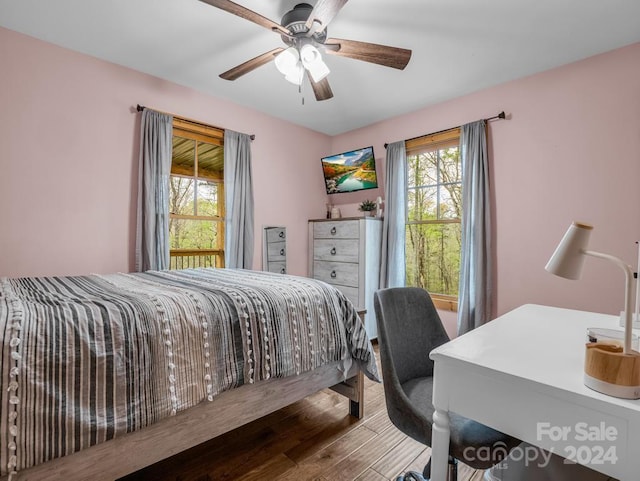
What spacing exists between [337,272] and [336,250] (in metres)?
0.26

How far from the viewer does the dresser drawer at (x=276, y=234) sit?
3.72 m

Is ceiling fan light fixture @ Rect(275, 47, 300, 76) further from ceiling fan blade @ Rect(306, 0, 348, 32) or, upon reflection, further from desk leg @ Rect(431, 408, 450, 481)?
desk leg @ Rect(431, 408, 450, 481)

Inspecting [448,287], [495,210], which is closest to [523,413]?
[495,210]

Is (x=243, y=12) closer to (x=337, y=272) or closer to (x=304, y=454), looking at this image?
(x=304, y=454)

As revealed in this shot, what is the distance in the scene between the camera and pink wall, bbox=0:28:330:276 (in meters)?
2.26

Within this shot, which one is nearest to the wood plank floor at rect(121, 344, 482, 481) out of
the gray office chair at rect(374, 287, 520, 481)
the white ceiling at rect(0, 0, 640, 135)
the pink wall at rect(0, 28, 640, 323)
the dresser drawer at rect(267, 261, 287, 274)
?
the gray office chair at rect(374, 287, 520, 481)

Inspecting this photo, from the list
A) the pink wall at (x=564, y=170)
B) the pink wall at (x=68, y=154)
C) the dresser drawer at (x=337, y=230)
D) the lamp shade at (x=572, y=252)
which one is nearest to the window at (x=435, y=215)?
the pink wall at (x=564, y=170)

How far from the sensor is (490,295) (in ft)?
9.61

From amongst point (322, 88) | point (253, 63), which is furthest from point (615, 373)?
point (253, 63)

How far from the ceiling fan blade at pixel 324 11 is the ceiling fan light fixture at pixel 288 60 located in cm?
19

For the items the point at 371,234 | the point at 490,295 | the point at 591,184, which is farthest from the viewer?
the point at 371,234

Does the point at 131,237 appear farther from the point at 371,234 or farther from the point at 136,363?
the point at 371,234

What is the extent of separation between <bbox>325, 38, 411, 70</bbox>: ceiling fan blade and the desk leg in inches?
73.5

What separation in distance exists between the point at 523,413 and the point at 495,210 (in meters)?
2.58
